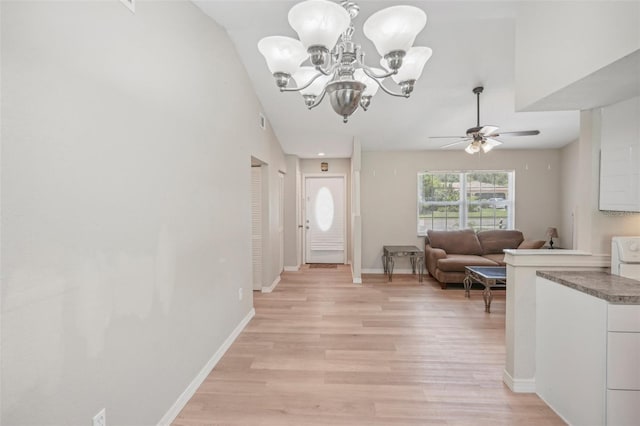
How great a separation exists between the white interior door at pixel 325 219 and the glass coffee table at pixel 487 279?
287 cm

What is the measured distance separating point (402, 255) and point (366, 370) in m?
3.17

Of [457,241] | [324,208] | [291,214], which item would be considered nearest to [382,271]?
[457,241]

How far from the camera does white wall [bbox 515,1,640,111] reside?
56.9 inches

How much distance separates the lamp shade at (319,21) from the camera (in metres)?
1.27

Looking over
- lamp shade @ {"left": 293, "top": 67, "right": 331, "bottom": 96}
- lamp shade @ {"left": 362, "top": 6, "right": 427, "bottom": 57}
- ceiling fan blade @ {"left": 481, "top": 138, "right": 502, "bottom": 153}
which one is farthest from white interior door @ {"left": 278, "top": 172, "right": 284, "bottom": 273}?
lamp shade @ {"left": 362, "top": 6, "right": 427, "bottom": 57}

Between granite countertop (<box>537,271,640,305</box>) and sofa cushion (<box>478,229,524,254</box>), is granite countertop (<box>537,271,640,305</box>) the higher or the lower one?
the higher one

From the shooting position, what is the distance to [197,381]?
2.34 meters

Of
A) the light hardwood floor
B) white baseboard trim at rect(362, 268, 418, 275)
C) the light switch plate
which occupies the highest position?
the light switch plate

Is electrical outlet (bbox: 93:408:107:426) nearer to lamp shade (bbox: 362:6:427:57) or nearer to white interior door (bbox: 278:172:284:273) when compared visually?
lamp shade (bbox: 362:6:427:57)

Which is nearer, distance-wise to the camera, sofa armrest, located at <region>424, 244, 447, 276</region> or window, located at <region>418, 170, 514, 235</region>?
sofa armrest, located at <region>424, 244, 447, 276</region>

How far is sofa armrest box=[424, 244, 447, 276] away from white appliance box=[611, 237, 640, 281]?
3092 mm

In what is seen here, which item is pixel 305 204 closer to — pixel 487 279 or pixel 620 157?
pixel 487 279

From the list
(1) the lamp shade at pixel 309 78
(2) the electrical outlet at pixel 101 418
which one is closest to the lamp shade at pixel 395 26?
(1) the lamp shade at pixel 309 78

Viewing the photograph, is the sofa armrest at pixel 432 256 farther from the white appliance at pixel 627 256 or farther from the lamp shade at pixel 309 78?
the lamp shade at pixel 309 78
